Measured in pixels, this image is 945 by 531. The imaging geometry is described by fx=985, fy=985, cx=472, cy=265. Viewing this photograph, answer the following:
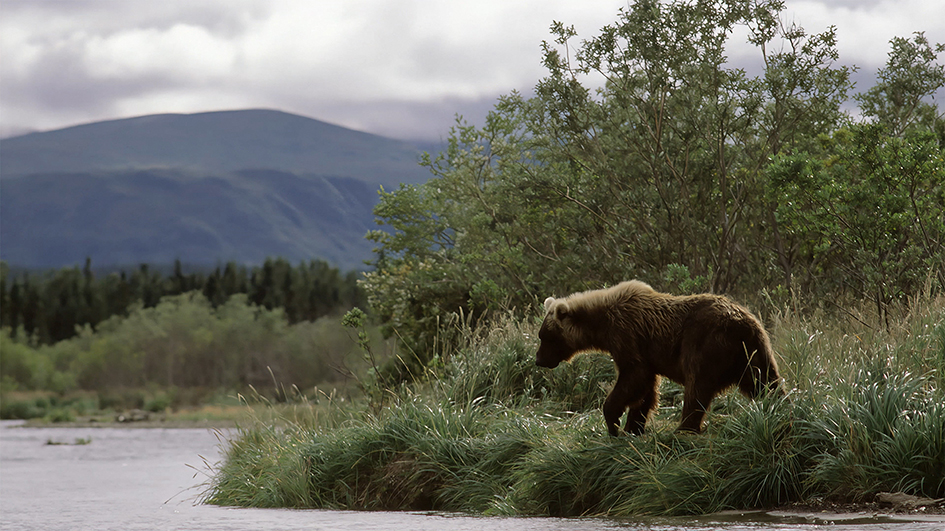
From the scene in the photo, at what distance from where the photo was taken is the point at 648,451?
8531 mm

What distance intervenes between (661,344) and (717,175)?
8375mm

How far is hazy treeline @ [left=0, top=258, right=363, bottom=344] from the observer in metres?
129

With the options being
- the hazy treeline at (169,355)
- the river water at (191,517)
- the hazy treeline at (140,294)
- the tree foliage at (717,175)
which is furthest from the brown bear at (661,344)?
the hazy treeline at (140,294)

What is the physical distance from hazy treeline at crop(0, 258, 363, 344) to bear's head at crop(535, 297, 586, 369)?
394 ft

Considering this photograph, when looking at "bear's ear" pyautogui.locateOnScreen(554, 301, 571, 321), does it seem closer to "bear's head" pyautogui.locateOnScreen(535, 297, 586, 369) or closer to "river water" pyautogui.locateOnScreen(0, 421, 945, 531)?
"bear's head" pyautogui.locateOnScreen(535, 297, 586, 369)

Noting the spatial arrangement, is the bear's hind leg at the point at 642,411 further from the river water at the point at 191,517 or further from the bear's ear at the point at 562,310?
the river water at the point at 191,517

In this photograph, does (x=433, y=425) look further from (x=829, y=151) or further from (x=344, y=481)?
(x=829, y=151)

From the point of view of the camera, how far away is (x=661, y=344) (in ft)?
28.2

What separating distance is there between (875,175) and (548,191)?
5475mm

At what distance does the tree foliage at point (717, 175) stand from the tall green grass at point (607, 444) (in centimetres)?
176

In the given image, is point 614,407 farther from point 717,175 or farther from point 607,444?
point 717,175

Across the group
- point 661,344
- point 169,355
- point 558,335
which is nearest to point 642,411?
point 661,344

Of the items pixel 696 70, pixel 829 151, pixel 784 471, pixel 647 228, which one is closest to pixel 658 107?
pixel 696 70

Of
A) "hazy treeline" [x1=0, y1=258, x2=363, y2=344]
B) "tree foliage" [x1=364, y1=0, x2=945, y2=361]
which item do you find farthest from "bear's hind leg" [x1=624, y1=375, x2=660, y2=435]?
"hazy treeline" [x1=0, y1=258, x2=363, y2=344]
